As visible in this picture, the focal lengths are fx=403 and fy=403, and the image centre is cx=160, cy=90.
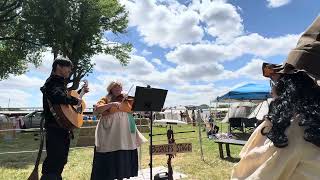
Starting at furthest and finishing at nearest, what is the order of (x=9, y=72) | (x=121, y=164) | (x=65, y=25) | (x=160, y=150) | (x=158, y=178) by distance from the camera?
(x=9, y=72) < (x=65, y=25) < (x=160, y=150) < (x=158, y=178) < (x=121, y=164)

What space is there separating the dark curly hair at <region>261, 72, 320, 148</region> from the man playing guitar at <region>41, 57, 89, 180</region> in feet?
10.6

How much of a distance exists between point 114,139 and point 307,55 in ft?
14.1

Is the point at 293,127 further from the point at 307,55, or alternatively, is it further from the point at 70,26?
the point at 70,26

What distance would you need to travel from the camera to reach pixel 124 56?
30422 millimetres

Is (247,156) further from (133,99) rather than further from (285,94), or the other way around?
(133,99)

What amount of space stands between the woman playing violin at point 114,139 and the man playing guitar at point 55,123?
100 cm

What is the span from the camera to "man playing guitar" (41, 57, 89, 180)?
4516 millimetres

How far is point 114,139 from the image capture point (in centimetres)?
566

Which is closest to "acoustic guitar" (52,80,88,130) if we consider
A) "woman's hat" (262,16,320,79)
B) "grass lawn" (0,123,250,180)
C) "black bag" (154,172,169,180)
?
"black bag" (154,172,169,180)

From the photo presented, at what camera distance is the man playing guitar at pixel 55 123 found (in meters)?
4.52

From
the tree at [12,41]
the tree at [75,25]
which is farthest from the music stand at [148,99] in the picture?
the tree at [12,41]

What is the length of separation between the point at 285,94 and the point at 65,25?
23250mm

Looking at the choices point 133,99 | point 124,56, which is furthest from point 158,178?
point 124,56

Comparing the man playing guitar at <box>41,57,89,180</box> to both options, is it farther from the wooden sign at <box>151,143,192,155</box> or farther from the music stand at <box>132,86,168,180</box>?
the wooden sign at <box>151,143,192,155</box>
